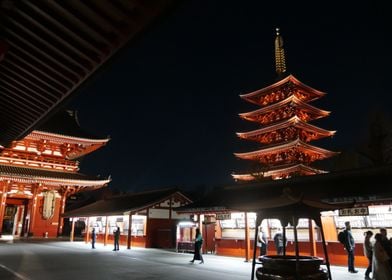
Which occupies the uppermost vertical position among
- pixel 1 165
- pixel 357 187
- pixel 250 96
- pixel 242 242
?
pixel 250 96

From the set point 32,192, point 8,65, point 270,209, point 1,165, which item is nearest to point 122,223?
point 32,192

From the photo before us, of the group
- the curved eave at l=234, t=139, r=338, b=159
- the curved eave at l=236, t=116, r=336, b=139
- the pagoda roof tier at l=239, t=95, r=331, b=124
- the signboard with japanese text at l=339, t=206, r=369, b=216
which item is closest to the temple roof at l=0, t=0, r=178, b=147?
the signboard with japanese text at l=339, t=206, r=369, b=216

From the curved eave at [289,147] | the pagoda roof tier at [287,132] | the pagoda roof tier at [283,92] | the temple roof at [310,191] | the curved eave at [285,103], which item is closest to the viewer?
the temple roof at [310,191]

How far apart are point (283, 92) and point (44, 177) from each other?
23865 mm

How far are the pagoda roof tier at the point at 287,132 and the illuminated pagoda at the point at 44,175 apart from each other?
15.9 metres

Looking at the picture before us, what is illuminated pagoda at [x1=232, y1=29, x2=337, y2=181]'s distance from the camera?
29094 millimetres

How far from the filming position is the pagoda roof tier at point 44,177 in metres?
27.0

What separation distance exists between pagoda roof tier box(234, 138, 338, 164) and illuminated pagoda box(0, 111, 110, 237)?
16.0 metres

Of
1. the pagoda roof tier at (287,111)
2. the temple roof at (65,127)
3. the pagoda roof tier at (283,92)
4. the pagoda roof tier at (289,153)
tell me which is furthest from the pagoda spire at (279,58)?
the temple roof at (65,127)

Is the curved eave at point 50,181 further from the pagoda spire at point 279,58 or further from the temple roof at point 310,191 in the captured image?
the pagoda spire at point 279,58

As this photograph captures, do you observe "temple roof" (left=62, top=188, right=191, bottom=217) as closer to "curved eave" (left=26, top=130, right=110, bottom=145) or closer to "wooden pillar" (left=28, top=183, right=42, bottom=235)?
"wooden pillar" (left=28, top=183, right=42, bottom=235)

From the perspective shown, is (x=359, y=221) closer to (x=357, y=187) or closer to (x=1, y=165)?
(x=357, y=187)

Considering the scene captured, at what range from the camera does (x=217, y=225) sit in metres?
21.5

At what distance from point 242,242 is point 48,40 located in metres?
17.1
